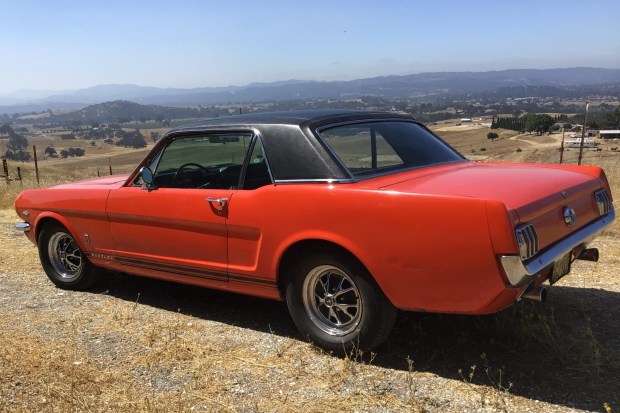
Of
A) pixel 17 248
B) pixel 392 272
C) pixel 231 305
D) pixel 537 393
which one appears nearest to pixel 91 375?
pixel 231 305

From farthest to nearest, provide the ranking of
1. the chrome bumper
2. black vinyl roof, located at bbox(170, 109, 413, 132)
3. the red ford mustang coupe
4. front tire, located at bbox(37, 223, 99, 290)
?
front tire, located at bbox(37, 223, 99, 290)
black vinyl roof, located at bbox(170, 109, 413, 132)
the red ford mustang coupe
the chrome bumper

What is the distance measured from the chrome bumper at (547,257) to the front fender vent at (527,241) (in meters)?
0.04

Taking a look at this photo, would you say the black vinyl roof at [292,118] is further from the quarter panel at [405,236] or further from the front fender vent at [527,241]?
the front fender vent at [527,241]

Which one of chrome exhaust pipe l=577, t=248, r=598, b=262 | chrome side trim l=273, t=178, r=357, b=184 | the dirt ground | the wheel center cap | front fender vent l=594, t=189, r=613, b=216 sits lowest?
the dirt ground

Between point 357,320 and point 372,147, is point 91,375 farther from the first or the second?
point 372,147

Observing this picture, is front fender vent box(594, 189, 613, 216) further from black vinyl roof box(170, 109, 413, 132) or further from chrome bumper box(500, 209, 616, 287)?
black vinyl roof box(170, 109, 413, 132)

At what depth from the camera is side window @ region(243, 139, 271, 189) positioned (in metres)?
3.53

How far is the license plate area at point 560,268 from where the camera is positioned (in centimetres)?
302

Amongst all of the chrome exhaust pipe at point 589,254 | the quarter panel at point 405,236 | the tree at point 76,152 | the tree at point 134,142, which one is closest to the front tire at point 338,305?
the quarter panel at point 405,236

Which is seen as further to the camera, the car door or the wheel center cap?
the car door

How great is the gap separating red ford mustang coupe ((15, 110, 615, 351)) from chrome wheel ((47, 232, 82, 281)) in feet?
0.89

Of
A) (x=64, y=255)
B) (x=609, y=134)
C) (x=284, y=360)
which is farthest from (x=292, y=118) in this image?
(x=609, y=134)

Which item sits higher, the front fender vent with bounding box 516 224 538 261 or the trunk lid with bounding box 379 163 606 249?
the trunk lid with bounding box 379 163 606 249

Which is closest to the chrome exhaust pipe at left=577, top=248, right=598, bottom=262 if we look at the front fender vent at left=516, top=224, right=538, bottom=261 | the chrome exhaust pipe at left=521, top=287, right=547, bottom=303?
the chrome exhaust pipe at left=521, top=287, right=547, bottom=303
